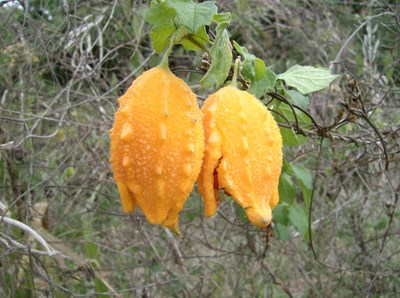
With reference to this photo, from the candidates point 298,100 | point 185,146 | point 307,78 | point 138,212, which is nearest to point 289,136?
point 298,100

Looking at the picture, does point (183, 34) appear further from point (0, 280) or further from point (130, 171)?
point (0, 280)

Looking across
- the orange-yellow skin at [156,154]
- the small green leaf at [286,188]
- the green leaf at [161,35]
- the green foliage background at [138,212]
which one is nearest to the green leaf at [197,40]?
the green leaf at [161,35]

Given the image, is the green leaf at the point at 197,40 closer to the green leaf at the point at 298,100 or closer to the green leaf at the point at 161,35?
the green leaf at the point at 161,35

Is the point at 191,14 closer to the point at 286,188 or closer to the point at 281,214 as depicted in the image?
the point at 286,188

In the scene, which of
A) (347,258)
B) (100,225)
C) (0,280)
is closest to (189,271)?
(100,225)

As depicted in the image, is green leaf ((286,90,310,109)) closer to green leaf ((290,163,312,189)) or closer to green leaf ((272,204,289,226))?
green leaf ((290,163,312,189))
